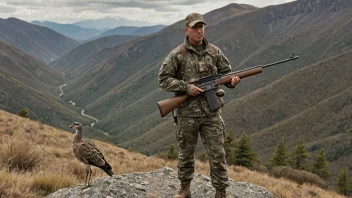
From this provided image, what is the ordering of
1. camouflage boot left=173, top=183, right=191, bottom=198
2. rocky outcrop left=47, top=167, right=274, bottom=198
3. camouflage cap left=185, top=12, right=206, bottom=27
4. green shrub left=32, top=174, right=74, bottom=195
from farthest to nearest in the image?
camouflage boot left=173, top=183, right=191, bottom=198, camouflage cap left=185, top=12, right=206, bottom=27, green shrub left=32, top=174, right=74, bottom=195, rocky outcrop left=47, top=167, right=274, bottom=198

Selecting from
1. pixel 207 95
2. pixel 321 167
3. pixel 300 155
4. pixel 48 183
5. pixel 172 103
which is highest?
pixel 207 95

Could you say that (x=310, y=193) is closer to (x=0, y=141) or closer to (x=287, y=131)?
(x=0, y=141)

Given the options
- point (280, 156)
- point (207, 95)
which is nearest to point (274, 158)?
point (280, 156)

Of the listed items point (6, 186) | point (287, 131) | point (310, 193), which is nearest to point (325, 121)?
point (287, 131)

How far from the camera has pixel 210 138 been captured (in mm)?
5875

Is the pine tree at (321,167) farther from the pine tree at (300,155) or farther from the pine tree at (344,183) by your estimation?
the pine tree at (344,183)

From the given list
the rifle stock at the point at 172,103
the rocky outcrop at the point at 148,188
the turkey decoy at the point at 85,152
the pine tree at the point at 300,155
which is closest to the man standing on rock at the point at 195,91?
the rifle stock at the point at 172,103

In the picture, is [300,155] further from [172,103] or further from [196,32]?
[196,32]

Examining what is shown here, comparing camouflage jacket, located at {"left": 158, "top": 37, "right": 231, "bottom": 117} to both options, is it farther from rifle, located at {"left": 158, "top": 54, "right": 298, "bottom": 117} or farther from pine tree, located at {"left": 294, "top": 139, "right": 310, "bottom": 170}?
pine tree, located at {"left": 294, "top": 139, "right": 310, "bottom": 170}

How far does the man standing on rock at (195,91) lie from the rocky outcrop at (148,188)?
2.31 ft

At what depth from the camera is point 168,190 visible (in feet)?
22.1

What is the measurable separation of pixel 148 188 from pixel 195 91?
2341 millimetres

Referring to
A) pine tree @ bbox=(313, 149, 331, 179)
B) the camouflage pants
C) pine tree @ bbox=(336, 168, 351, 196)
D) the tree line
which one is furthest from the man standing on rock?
pine tree @ bbox=(313, 149, 331, 179)

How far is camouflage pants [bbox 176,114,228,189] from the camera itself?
19.2 feet
